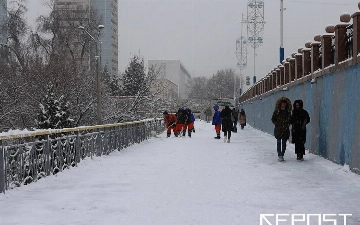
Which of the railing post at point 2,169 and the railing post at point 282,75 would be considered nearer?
the railing post at point 2,169

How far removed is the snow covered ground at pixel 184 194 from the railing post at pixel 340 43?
7.96ft

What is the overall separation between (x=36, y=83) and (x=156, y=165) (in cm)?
2244

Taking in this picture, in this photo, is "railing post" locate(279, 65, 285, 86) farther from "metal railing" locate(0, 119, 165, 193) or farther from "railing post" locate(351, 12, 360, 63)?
"railing post" locate(351, 12, 360, 63)

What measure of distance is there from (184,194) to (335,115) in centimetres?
567

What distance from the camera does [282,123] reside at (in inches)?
490

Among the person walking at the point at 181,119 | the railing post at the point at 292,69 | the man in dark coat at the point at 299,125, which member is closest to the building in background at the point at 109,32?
the person walking at the point at 181,119

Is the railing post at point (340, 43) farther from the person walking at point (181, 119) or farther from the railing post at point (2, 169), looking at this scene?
the person walking at point (181, 119)

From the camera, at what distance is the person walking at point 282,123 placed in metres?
12.4

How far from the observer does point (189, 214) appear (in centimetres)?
609

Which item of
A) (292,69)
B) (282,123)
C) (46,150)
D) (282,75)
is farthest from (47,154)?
(282,75)

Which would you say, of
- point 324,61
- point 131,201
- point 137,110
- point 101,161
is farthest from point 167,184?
point 137,110

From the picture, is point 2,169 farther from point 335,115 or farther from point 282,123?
point 335,115

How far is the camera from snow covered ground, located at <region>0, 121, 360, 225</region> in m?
5.95

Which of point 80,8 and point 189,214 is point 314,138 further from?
point 80,8
